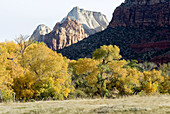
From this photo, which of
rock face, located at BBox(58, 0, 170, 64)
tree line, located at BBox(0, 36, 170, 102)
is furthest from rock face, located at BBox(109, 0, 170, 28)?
tree line, located at BBox(0, 36, 170, 102)

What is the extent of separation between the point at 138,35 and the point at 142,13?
32.3 metres

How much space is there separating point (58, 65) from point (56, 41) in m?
175

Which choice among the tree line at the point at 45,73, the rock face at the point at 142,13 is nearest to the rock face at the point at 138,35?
the rock face at the point at 142,13

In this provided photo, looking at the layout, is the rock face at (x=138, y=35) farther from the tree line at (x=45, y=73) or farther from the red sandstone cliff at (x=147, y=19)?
the tree line at (x=45, y=73)

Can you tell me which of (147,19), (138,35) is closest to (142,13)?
(147,19)

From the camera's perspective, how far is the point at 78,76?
39.9 metres

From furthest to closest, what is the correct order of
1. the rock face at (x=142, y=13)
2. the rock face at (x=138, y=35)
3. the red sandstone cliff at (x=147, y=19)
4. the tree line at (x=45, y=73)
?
the rock face at (x=142, y=13)
the red sandstone cliff at (x=147, y=19)
the rock face at (x=138, y=35)
the tree line at (x=45, y=73)

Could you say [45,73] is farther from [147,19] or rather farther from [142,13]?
[142,13]

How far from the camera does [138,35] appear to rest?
391 ft

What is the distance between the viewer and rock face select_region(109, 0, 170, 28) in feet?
421

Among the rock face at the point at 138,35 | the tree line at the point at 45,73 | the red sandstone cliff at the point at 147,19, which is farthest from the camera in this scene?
the red sandstone cliff at the point at 147,19

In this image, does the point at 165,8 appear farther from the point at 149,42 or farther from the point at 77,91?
the point at 77,91

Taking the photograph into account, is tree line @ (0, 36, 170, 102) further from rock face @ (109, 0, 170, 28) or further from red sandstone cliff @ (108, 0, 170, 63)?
rock face @ (109, 0, 170, 28)

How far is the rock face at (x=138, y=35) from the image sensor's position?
344 ft
